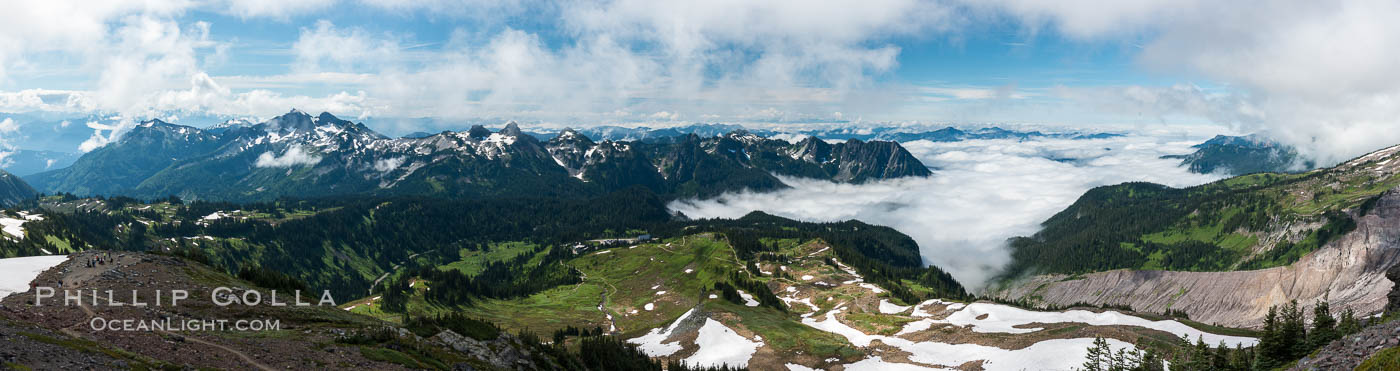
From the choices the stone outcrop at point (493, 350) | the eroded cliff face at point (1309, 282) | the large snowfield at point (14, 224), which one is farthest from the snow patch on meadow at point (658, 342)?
the large snowfield at point (14, 224)

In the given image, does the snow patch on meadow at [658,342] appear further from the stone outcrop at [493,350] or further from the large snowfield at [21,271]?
the large snowfield at [21,271]

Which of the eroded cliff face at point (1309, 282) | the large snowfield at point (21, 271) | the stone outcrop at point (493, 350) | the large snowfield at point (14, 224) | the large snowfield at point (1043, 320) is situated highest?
the large snowfield at point (21, 271)

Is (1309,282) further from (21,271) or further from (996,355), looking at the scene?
(21,271)

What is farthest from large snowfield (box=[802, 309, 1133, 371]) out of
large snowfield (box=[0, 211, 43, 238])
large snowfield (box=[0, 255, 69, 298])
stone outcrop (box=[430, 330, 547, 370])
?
large snowfield (box=[0, 211, 43, 238])

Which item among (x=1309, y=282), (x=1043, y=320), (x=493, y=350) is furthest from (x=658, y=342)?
(x=1309, y=282)

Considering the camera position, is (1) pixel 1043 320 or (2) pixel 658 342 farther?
(2) pixel 658 342

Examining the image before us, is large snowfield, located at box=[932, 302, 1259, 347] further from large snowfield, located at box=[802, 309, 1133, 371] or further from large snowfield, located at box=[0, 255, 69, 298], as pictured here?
large snowfield, located at box=[0, 255, 69, 298]

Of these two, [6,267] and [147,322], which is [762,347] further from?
[6,267]

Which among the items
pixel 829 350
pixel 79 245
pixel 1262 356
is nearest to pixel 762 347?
pixel 829 350
